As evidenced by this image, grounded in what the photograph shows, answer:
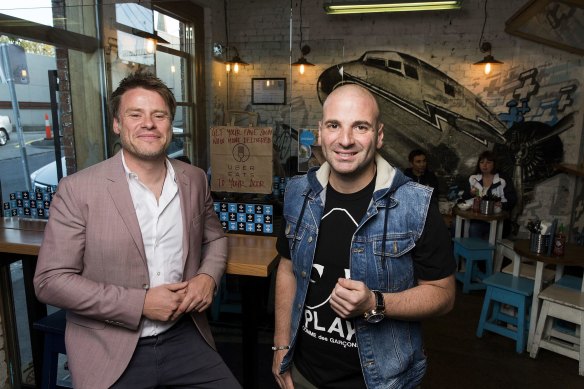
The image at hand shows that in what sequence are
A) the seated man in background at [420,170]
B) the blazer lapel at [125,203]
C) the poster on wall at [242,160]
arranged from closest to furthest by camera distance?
the blazer lapel at [125,203] < the poster on wall at [242,160] < the seated man in background at [420,170]

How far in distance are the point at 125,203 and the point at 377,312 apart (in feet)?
3.07

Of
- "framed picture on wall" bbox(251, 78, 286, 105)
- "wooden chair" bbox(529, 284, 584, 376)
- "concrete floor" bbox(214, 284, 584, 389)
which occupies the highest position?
"framed picture on wall" bbox(251, 78, 286, 105)

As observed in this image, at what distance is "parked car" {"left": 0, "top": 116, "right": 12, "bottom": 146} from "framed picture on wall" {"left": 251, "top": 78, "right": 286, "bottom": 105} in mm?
1644

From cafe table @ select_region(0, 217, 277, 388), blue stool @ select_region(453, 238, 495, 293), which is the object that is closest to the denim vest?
cafe table @ select_region(0, 217, 277, 388)

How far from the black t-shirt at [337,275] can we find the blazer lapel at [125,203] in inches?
24.8

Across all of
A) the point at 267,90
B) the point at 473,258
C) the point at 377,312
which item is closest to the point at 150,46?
the point at 267,90

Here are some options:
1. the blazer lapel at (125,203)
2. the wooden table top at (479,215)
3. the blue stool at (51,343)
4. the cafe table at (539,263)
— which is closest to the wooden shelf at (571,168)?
the wooden table top at (479,215)

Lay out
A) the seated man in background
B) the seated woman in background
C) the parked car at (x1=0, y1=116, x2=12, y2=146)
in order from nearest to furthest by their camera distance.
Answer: the parked car at (x1=0, y1=116, x2=12, y2=146), the seated woman in background, the seated man in background

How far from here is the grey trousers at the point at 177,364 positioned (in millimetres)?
1534

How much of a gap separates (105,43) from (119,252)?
218 cm

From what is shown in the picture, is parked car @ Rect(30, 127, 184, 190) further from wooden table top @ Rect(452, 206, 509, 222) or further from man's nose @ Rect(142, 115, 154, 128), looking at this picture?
wooden table top @ Rect(452, 206, 509, 222)

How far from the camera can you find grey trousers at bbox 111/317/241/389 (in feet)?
5.03

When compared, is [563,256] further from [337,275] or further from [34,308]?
[34,308]

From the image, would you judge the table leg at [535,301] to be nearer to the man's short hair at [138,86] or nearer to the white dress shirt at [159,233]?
the white dress shirt at [159,233]
